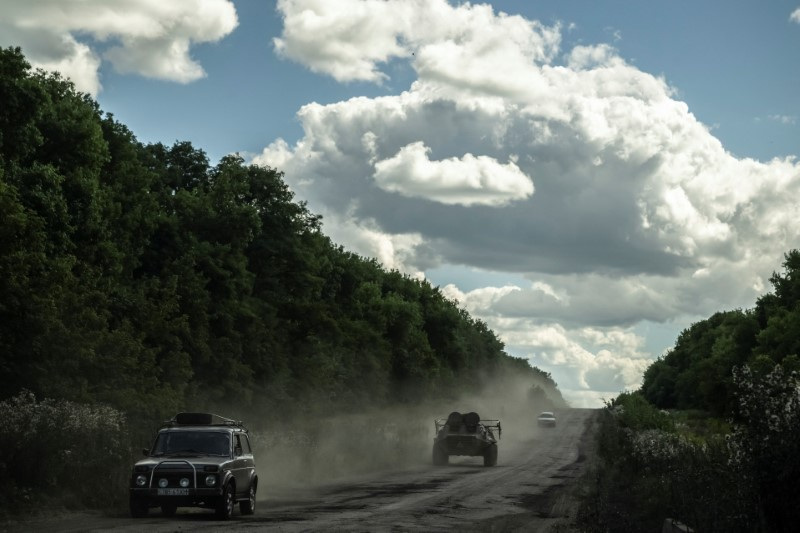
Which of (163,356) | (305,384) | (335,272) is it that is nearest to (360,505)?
(163,356)

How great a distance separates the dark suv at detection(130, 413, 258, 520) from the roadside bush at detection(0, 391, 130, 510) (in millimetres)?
2436

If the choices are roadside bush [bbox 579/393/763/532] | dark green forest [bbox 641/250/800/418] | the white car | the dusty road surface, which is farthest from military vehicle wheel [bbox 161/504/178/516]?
the white car

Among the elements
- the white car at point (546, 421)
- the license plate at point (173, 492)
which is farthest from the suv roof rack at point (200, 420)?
the white car at point (546, 421)

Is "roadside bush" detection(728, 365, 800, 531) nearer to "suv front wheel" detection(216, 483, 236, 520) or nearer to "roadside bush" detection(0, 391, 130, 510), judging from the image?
"suv front wheel" detection(216, 483, 236, 520)

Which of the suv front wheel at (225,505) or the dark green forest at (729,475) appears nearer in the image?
the dark green forest at (729,475)

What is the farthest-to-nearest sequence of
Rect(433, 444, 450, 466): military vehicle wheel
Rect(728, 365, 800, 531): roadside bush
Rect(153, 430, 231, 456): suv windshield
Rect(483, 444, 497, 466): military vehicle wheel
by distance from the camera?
1. Rect(433, 444, 450, 466): military vehicle wheel
2. Rect(483, 444, 497, 466): military vehicle wheel
3. Rect(153, 430, 231, 456): suv windshield
4. Rect(728, 365, 800, 531): roadside bush

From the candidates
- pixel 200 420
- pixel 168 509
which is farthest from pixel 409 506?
pixel 168 509

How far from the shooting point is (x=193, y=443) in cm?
1995

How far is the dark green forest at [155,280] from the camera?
30.7 m

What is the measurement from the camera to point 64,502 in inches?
808

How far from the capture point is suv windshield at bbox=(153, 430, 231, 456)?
64.9ft

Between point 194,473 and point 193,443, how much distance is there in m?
1.35

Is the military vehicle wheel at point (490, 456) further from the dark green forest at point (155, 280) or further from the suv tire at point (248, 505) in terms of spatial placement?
the suv tire at point (248, 505)

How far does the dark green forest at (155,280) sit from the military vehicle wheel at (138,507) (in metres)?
12.0
